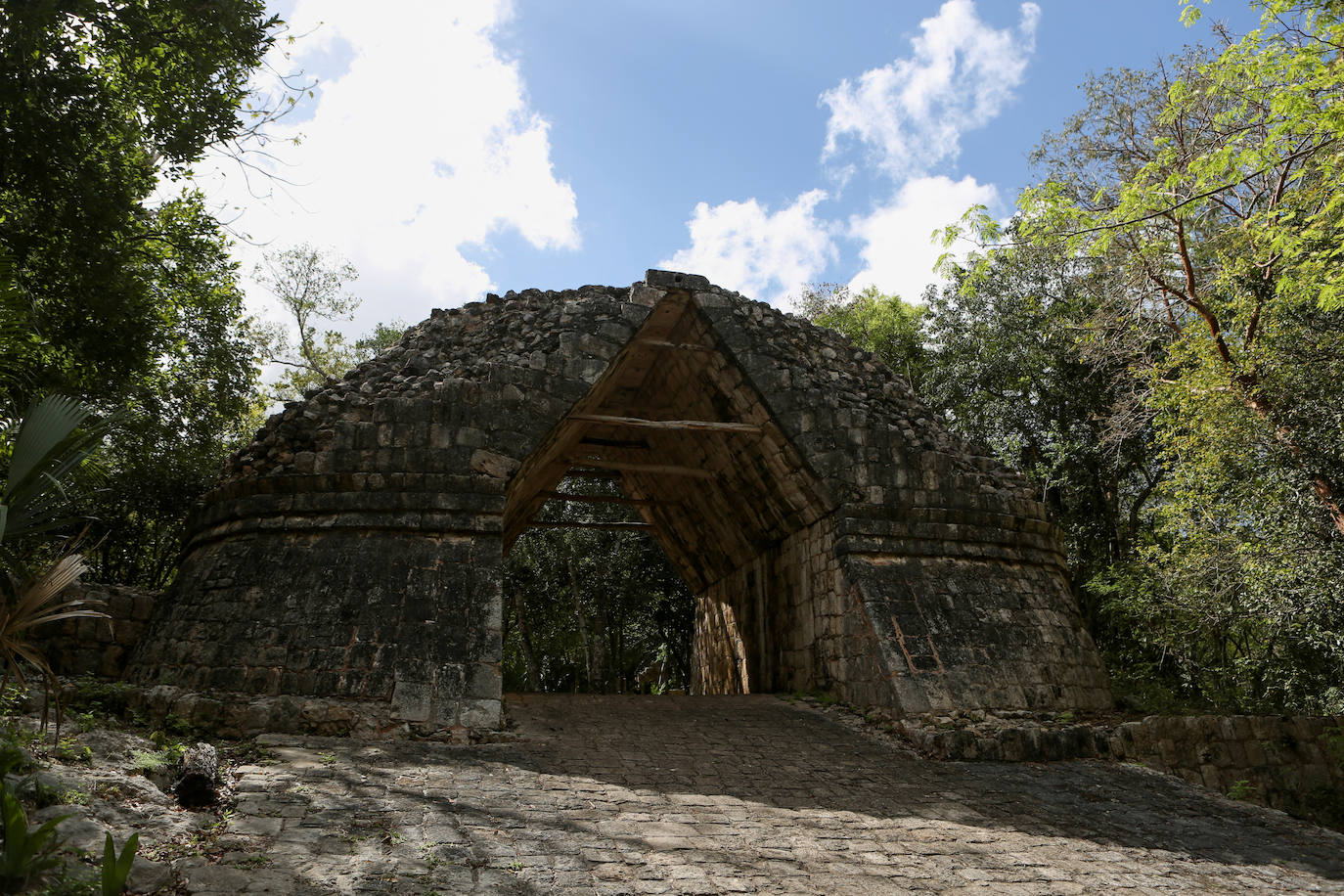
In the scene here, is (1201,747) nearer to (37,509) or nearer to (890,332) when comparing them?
(37,509)

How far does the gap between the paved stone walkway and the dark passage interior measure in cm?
261

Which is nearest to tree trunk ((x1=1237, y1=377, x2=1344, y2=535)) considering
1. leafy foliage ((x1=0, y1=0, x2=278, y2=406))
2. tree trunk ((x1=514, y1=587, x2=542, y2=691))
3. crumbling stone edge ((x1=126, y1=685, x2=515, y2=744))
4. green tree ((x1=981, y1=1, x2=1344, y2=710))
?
green tree ((x1=981, y1=1, x2=1344, y2=710))

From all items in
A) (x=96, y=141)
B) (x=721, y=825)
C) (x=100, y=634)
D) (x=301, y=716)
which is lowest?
(x=721, y=825)

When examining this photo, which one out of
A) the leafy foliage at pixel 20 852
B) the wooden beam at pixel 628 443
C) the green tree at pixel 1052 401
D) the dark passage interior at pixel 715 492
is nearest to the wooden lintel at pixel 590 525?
the dark passage interior at pixel 715 492

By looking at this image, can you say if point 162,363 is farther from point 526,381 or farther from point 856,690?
point 856,690

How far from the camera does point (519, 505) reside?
467 inches

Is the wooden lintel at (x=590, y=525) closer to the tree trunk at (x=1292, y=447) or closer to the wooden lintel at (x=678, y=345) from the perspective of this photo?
the wooden lintel at (x=678, y=345)

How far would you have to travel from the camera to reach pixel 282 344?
23.7 meters

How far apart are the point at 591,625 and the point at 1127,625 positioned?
41.2ft

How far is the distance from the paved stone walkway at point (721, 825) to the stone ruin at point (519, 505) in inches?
35.8

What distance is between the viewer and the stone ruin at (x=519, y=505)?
7551 mm

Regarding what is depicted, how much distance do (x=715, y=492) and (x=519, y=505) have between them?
2745mm

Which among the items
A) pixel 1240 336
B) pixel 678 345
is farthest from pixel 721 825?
pixel 1240 336

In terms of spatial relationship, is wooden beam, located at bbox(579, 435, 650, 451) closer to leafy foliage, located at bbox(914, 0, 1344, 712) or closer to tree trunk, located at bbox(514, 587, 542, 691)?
leafy foliage, located at bbox(914, 0, 1344, 712)
